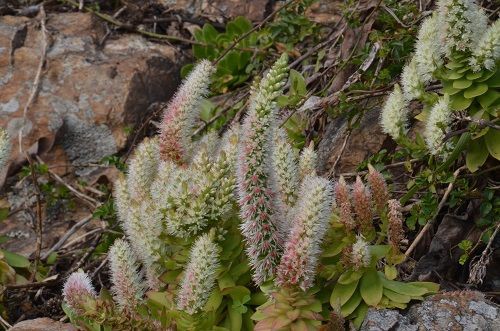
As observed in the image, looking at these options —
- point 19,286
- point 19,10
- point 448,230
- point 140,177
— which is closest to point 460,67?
point 448,230

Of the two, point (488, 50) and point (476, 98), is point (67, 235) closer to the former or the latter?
point (476, 98)

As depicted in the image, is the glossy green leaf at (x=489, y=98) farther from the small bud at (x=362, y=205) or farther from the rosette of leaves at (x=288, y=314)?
the rosette of leaves at (x=288, y=314)

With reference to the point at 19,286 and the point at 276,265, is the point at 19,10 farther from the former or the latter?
the point at 276,265

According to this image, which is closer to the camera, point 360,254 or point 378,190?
point 360,254

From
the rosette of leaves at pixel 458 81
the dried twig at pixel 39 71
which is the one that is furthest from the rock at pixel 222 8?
the rosette of leaves at pixel 458 81

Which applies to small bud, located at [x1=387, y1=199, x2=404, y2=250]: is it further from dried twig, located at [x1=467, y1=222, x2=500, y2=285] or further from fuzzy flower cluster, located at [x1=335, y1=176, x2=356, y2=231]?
dried twig, located at [x1=467, y1=222, x2=500, y2=285]

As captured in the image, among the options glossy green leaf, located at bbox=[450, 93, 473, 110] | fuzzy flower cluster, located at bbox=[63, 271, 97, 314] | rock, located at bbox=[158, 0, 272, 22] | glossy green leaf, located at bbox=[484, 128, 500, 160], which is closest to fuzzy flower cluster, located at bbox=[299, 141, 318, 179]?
glossy green leaf, located at bbox=[450, 93, 473, 110]

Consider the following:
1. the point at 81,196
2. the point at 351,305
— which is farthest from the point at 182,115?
the point at 81,196

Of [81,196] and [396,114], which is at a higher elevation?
[396,114]
